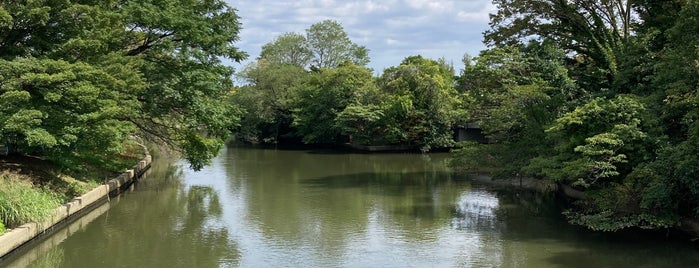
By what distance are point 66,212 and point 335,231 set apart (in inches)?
262

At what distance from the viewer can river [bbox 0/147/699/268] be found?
11031 millimetres

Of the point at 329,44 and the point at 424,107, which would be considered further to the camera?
the point at 329,44

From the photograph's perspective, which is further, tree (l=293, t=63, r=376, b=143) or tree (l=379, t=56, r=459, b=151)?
tree (l=293, t=63, r=376, b=143)

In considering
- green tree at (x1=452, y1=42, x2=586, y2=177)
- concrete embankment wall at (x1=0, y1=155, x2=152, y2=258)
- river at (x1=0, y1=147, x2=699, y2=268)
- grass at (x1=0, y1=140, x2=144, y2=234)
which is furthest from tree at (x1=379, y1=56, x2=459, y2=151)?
grass at (x1=0, y1=140, x2=144, y2=234)

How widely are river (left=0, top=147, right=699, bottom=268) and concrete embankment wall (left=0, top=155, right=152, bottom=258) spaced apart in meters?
0.28

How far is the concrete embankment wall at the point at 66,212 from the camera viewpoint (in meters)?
10.6

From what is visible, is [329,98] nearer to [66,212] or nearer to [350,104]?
[350,104]

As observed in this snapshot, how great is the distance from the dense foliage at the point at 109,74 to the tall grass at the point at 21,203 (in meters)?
0.98

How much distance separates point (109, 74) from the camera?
14.9m

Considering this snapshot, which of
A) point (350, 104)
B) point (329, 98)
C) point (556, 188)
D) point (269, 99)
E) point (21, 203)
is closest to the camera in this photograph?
point (21, 203)

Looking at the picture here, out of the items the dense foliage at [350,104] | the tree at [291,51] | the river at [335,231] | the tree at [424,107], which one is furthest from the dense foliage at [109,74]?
the tree at [291,51]

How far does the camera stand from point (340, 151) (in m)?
41.1

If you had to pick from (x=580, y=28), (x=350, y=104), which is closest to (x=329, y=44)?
(x=350, y=104)

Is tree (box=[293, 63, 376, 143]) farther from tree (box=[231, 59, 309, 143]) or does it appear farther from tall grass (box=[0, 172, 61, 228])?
tall grass (box=[0, 172, 61, 228])
